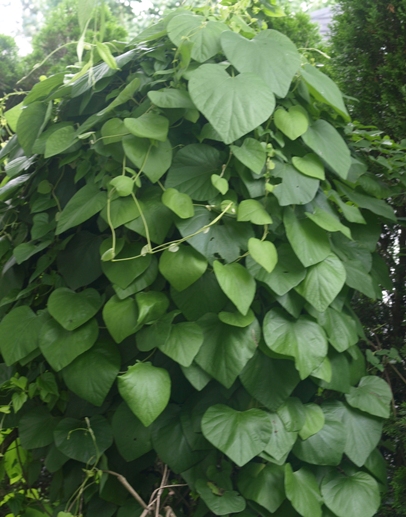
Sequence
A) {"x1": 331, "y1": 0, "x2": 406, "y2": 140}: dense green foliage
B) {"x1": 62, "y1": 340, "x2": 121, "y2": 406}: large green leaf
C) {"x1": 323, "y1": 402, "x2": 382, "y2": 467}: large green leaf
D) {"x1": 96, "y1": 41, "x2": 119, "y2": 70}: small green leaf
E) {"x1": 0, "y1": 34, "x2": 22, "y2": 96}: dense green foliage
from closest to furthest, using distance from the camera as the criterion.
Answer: {"x1": 96, "y1": 41, "x2": 119, "y2": 70}: small green leaf → {"x1": 62, "y1": 340, "x2": 121, "y2": 406}: large green leaf → {"x1": 323, "y1": 402, "x2": 382, "y2": 467}: large green leaf → {"x1": 331, "y1": 0, "x2": 406, "y2": 140}: dense green foliage → {"x1": 0, "y1": 34, "x2": 22, "y2": 96}: dense green foliage

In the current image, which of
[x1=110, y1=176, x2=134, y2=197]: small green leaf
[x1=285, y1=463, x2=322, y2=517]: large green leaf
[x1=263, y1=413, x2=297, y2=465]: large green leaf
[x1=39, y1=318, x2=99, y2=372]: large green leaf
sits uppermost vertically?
[x1=110, y1=176, x2=134, y2=197]: small green leaf

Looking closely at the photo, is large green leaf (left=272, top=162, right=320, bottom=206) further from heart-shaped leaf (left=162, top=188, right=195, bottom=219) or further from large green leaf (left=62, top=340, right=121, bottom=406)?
large green leaf (left=62, top=340, right=121, bottom=406)

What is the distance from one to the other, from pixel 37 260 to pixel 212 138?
0.49m

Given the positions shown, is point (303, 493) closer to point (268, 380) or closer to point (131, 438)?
point (268, 380)

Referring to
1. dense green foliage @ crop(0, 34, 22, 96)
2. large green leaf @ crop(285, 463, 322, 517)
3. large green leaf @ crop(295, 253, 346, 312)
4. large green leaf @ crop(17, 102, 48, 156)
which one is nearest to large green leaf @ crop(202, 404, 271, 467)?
large green leaf @ crop(285, 463, 322, 517)

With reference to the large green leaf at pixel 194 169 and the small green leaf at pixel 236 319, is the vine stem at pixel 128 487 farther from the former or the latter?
the large green leaf at pixel 194 169

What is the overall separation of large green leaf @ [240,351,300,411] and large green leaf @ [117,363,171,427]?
15 cm

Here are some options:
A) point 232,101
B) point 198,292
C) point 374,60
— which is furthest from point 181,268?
point 374,60

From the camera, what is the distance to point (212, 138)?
0.94 meters

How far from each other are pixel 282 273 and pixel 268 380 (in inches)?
7.4

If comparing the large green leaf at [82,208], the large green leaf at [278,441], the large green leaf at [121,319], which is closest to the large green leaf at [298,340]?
the large green leaf at [278,441]

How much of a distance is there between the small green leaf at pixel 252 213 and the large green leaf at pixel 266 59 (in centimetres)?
19

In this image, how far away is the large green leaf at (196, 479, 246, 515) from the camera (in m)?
0.90

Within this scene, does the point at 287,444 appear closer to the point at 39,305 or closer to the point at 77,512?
the point at 77,512
